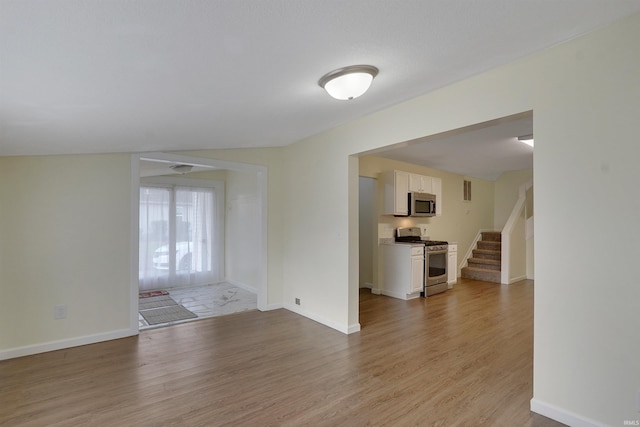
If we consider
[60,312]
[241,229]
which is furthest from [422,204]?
[60,312]

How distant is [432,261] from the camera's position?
5.73 m

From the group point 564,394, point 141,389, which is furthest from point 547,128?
point 141,389

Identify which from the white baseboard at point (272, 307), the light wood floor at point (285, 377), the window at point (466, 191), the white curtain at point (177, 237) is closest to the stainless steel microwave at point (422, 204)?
the window at point (466, 191)

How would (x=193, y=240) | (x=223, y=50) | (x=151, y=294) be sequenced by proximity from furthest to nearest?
(x=193, y=240) → (x=151, y=294) → (x=223, y=50)

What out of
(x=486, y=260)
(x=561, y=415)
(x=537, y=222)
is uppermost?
(x=537, y=222)

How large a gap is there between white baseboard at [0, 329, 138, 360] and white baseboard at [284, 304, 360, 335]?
1958mm

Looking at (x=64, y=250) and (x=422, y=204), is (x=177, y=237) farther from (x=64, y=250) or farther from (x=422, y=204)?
(x=422, y=204)

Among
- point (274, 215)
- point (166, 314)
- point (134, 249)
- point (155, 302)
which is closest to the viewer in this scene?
point (134, 249)

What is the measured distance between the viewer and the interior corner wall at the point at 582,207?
6.12 ft

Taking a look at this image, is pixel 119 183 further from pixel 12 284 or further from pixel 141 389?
pixel 141 389

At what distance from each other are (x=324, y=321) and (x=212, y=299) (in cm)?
228

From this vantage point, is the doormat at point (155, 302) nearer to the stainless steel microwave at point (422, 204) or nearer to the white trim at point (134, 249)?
the white trim at point (134, 249)

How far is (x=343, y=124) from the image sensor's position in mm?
3805

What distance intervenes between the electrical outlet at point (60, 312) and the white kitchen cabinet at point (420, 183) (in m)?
5.11
